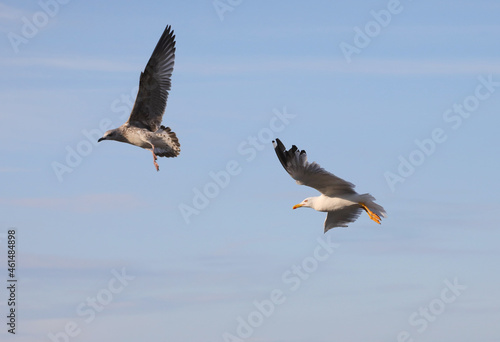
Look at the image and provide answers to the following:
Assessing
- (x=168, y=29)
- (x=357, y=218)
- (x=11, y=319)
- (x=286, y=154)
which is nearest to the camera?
(x=286, y=154)

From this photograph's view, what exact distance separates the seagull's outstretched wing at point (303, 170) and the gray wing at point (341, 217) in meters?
0.81

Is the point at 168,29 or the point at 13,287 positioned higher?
the point at 168,29

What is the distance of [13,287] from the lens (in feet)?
68.2

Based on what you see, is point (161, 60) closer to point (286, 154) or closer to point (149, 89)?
point (149, 89)

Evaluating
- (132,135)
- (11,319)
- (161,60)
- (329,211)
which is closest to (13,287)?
(11,319)

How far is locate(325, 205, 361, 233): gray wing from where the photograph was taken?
1795 centimetres

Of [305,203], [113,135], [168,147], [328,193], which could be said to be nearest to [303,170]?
[328,193]

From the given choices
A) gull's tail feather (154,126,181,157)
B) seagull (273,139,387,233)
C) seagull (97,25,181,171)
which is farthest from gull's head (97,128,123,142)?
seagull (273,139,387,233)

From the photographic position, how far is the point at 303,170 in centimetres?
1670

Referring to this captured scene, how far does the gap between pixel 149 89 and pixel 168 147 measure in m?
1.53

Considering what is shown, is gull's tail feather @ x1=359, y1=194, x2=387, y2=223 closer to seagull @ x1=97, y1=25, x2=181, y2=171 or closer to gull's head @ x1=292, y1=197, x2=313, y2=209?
gull's head @ x1=292, y1=197, x2=313, y2=209

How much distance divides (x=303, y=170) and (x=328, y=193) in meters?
1.33

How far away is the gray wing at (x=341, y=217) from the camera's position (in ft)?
58.9

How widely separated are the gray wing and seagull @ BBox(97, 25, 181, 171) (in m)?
4.63
